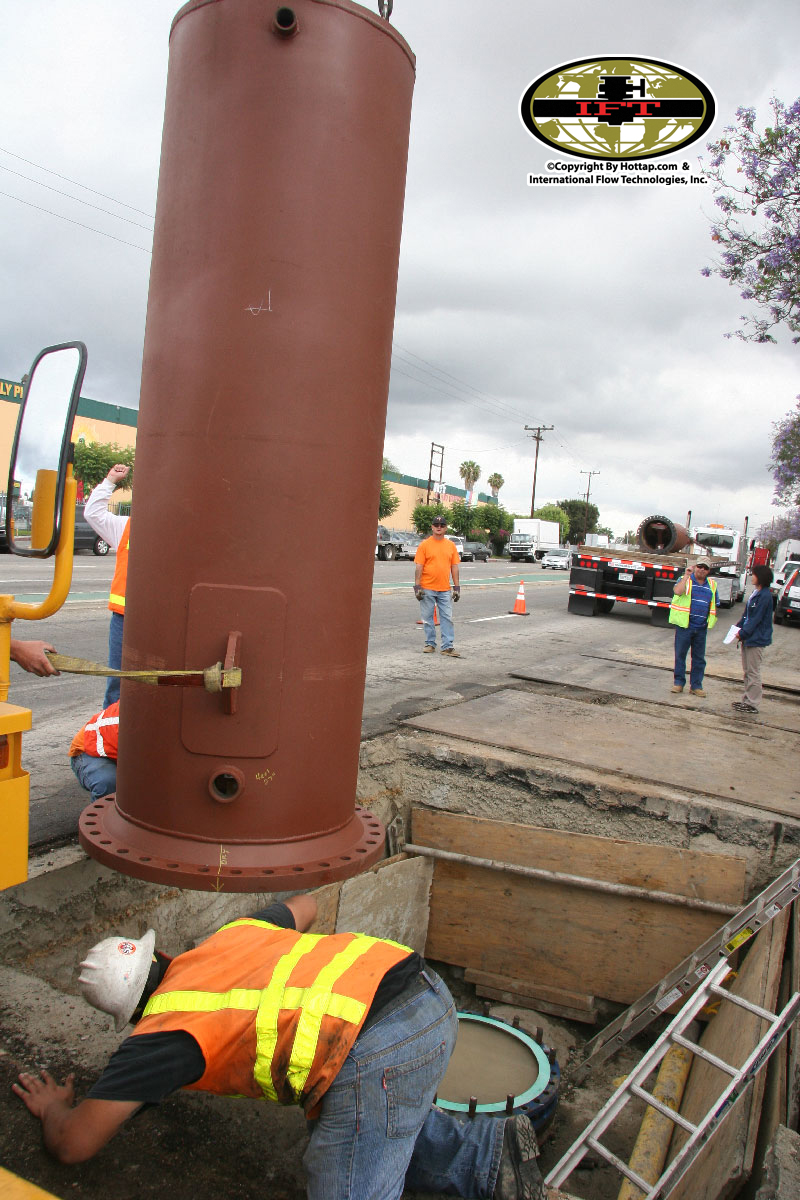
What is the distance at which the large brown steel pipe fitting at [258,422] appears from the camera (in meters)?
2.16

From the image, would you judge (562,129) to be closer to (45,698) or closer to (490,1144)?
(45,698)

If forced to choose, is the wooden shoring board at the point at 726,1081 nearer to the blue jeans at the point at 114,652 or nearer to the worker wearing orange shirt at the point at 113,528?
the blue jeans at the point at 114,652

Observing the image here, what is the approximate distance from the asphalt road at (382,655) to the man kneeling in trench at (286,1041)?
1450 millimetres

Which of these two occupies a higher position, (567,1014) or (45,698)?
(45,698)

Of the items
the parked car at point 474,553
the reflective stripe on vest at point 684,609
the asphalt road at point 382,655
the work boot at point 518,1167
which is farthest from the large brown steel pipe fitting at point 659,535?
the parked car at point 474,553

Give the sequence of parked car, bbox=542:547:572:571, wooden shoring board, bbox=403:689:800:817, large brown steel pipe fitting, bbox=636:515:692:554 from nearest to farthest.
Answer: wooden shoring board, bbox=403:689:800:817 < large brown steel pipe fitting, bbox=636:515:692:554 < parked car, bbox=542:547:572:571

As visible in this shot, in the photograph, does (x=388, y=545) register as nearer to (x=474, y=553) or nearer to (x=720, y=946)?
(x=474, y=553)

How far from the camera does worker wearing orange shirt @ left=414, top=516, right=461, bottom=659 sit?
10086 mm

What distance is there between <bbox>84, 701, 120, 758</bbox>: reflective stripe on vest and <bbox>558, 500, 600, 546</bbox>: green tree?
11072cm

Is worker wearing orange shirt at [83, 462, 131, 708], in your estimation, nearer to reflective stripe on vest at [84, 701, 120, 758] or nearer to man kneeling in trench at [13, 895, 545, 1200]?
reflective stripe on vest at [84, 701, 120, 758]

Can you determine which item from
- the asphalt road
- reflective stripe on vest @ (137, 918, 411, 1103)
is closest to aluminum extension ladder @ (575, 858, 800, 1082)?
reflective stripe on vest @ (137, 918, 411, 1103)

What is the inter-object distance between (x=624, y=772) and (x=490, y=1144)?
2.98 m

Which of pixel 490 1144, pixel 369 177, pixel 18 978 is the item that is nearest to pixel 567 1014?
pixel 490 1144

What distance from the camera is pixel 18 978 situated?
313 cm
